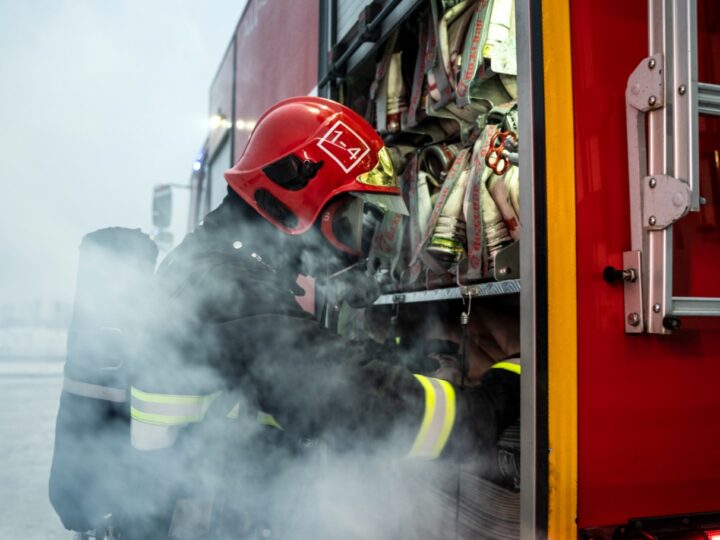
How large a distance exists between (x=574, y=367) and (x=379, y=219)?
1337 millimetres

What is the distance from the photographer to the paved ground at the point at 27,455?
3.27 meters

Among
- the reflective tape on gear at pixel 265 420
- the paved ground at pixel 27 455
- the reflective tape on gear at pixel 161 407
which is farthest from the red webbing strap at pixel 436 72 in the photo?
the paved ground at pixel 27 455

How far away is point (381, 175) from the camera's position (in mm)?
1961

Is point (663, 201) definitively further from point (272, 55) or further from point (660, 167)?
point (272, 55)

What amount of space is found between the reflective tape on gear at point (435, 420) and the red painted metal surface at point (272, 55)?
2.23 m

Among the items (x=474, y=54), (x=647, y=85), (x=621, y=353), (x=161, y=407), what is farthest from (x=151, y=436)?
(x=474, y=54)

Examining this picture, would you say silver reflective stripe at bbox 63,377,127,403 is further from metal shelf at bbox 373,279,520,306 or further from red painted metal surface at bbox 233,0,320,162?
red painted metal surface at bbox 233,0,320,162

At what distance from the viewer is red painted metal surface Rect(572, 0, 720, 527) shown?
3.76 feet

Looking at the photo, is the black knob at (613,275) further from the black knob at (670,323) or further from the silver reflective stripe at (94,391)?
the silver reflective stripe at (94,391)

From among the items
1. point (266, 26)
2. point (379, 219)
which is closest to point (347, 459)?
point (379, 219)

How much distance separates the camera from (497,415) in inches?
56.9

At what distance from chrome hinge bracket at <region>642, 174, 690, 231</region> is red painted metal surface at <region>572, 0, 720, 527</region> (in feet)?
0.15

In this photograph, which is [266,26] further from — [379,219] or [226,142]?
[379,219]

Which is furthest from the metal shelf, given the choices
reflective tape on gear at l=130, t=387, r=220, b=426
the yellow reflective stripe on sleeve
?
reflective tape on gear at l=130, t=387, r=220, b=426
